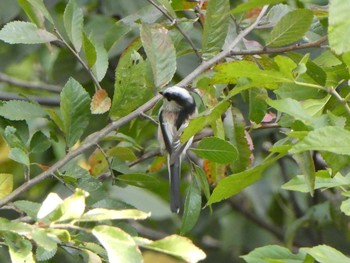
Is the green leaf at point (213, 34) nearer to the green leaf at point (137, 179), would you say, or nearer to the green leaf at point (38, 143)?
the green leaf at point (137, 179)

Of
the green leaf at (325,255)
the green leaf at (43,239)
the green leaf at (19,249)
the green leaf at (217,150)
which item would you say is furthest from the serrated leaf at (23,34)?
the green leaf at (325,255)

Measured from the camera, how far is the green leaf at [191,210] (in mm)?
2402

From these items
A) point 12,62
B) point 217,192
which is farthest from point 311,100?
point 12,62

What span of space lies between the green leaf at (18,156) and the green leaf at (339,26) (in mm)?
924

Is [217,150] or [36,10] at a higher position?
[36,10]

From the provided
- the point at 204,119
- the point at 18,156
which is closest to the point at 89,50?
the point at 18,156

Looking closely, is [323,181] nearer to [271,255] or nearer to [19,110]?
[271,255]

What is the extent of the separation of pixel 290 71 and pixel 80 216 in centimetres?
52

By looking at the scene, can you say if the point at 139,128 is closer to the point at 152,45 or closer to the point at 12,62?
the point at 152,45

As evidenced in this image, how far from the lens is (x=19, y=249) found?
1.87 m

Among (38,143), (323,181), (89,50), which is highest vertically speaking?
(89,50)

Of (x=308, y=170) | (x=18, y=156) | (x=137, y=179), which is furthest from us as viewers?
(x=137, y=179)

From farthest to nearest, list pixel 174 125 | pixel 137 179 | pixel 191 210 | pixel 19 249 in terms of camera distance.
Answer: pixel 174 125, pixel 137 179, pixel 191 210, pixel 19 249

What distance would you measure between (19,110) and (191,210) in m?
0.49
